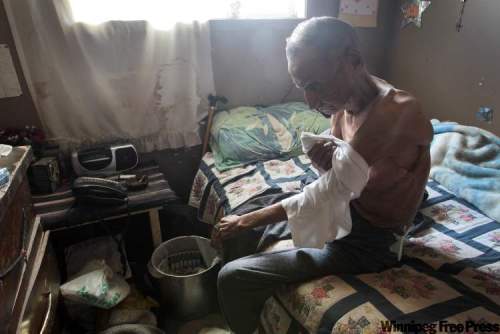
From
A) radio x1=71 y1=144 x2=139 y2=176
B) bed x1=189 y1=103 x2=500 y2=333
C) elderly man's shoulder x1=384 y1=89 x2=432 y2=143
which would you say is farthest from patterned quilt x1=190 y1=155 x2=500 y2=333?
radio x1=71 y1=144 x2=139 y2=176

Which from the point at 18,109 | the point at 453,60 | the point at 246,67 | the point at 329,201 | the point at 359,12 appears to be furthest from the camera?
the point at 359,12

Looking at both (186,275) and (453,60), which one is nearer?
(186,275)

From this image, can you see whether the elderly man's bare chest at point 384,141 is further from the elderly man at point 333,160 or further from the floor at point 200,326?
the floor at point 200,326

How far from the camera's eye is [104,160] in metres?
1.86

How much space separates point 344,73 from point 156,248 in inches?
48.8

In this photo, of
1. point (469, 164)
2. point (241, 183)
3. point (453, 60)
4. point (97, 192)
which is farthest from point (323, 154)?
point (453, 60)

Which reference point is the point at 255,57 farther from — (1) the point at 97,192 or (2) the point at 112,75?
(1) the point at 97,192

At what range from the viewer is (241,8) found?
2178 millimetres

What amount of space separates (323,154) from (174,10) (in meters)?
1.38

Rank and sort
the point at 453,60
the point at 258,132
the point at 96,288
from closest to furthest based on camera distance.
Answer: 1. the point at 96,288
2. the point at 258,132
3. the point at 453,60

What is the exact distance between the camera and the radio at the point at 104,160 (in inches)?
71.9

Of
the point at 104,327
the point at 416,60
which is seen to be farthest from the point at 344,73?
the point at 416,60

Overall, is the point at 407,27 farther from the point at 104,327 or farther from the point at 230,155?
the point at 104,327

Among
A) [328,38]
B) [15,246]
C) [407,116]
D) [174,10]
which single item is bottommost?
[15,246]
